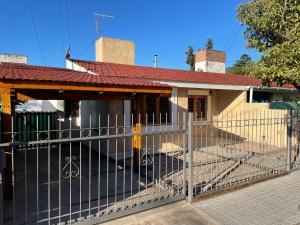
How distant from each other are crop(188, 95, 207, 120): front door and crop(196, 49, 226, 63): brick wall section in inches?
276

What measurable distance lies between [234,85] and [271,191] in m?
8.58

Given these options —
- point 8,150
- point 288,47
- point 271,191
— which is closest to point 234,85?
point 288,47

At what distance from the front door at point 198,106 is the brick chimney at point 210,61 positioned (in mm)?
6539

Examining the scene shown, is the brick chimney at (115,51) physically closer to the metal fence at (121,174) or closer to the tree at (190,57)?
the metal fence at (121,174)

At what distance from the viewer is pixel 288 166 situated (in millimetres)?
7598

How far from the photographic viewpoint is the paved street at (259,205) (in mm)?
4914

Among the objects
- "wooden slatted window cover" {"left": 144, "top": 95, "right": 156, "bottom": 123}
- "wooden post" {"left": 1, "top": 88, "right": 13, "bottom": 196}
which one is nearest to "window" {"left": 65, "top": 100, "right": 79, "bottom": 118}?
"wooden slatted window cover" {"left": 144, "top": 95, "right": 156, "bottom": 123}

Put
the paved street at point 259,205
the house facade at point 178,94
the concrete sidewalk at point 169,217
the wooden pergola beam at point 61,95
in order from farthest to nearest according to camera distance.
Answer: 1. the house facade at point 178,94
2. the wooden pergola beam at point 61,95
3. the paved street at point 259,205
4. the concrete sidewalk at point 169,217

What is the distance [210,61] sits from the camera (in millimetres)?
20766

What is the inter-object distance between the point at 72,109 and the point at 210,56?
40.3 ft

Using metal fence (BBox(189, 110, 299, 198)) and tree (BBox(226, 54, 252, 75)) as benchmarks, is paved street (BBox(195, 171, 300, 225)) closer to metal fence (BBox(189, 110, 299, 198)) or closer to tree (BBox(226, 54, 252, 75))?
metal fence (BBox(189, 110, 299, 198))

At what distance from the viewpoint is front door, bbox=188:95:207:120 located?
46.0 ft

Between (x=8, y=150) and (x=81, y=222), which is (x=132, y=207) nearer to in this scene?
(x=81, y=222)

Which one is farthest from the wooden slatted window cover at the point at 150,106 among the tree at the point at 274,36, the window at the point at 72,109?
the tree at the point at 274,36
